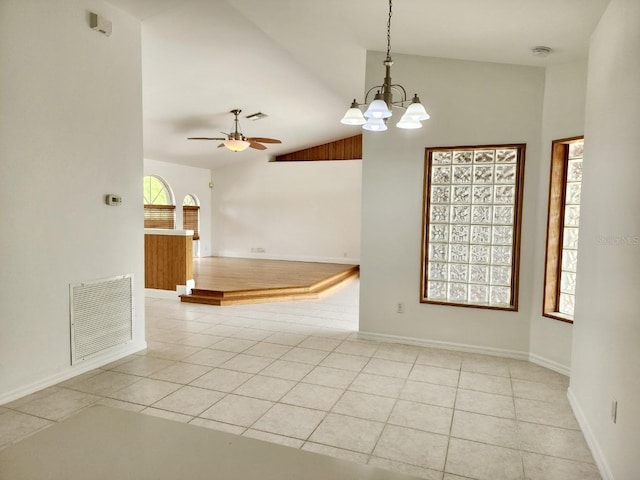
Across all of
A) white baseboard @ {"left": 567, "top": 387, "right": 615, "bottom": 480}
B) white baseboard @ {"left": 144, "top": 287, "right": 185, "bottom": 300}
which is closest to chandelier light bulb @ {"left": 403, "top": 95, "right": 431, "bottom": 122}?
white baseboard @ {"left": 567, "top": 387, "right": 615, "bottom": 480}

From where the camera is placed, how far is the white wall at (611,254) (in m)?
1.96

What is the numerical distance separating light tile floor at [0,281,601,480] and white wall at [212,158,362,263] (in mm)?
5846

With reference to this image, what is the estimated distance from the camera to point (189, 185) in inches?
417

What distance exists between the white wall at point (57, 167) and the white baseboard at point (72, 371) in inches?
0.4

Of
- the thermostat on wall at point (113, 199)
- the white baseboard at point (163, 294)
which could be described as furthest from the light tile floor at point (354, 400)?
the white baseboard at point (163, 294)

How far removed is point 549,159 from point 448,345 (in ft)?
6.82

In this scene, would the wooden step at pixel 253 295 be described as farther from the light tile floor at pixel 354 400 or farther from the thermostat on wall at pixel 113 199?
the thermostat on wall at pixel 113 199

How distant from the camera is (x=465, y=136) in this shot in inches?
Answer: 161

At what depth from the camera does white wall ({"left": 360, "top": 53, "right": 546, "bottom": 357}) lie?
392 centimetres

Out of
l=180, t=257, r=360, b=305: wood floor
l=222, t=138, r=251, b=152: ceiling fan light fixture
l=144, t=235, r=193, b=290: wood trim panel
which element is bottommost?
l=180, t=257, r=360, b=305: wood floor

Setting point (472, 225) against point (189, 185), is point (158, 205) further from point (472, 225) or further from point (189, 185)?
point (472, 225)

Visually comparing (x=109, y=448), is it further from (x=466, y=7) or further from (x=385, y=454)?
(x=466, y=7)

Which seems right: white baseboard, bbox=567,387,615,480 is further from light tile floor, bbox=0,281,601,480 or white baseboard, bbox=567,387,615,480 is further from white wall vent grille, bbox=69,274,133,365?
white wall vent grille, bbox=69,274,133,365

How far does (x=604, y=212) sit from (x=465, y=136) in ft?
6.13
